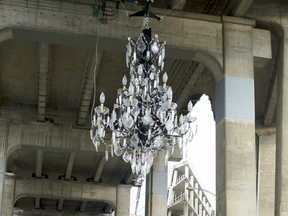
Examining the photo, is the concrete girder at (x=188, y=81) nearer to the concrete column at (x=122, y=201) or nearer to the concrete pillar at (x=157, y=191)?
the concrete pillar at (x=157, y=191)

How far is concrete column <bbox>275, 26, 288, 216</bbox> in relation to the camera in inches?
596

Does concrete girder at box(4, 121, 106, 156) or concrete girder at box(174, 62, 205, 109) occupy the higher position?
concrete girder at box(174, 62, 205, 109)

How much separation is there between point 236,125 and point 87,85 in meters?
8.82

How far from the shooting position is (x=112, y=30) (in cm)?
1584

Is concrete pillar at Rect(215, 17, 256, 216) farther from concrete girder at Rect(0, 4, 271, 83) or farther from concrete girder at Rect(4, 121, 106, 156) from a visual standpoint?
concrete girder at Rect(4, 121, 106, 156)

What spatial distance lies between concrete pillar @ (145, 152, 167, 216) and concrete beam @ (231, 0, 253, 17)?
44.2ft

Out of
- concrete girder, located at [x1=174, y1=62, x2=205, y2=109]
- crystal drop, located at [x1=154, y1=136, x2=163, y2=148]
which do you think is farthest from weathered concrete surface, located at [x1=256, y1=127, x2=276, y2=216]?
crystal drop, located at [x1=154, y1=136, x2=163, y2=148]

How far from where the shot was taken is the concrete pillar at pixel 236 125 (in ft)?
48.1

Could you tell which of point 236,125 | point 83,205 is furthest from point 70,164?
point 236,125

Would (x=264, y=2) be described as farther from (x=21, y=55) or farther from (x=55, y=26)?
(x=21, y=55)

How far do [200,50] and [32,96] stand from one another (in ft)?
39.6

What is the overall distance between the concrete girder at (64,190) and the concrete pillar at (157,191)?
987 centimetres

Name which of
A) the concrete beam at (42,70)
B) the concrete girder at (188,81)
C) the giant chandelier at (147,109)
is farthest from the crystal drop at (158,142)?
the concrete beam at (42,70)

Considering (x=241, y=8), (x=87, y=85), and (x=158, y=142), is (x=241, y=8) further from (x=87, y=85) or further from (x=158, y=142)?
(x=87, y=85)
